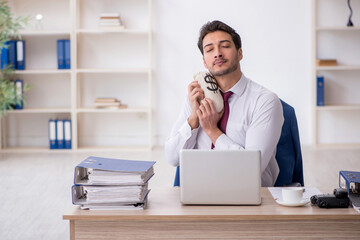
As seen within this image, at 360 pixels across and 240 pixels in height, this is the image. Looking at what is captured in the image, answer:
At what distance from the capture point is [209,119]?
7.45 feet

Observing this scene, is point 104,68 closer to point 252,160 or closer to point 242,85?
point 242,85

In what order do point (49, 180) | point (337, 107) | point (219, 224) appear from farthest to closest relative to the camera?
point (337, 107) → point (49, 180) → point (219, 224)

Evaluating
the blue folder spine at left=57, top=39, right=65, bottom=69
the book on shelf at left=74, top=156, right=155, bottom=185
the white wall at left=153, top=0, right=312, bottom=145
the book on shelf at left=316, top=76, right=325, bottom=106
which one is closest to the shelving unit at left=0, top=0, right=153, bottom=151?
the blue folder spine at left=57, top=39, right=65, bottom=69

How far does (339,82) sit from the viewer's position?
6.05 metres

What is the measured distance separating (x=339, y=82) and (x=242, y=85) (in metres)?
3.98

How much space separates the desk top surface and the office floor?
1425mm

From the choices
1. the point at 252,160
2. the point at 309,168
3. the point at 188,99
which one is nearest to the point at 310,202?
the point at 252,160

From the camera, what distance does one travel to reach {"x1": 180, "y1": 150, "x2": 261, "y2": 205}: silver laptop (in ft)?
5.63

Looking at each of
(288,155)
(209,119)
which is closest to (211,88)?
(209,119)

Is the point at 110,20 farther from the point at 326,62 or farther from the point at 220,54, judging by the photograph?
the point at 220,54

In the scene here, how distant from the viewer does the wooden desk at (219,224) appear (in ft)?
5.47

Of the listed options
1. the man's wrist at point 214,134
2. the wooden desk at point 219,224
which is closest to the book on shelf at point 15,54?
the man's wrist at point 214,134

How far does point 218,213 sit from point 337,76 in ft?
15.5

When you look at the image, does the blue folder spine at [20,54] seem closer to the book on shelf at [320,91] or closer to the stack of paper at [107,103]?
the stack of paper at [107,103]
